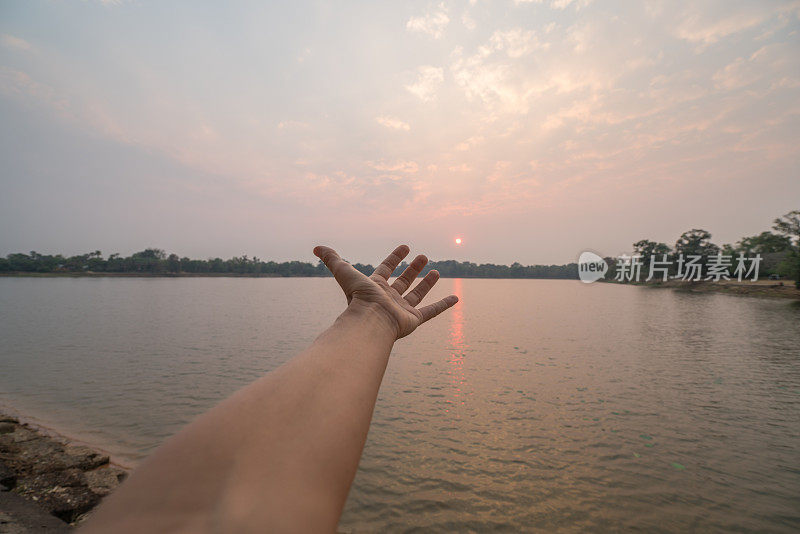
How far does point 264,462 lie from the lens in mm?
1140

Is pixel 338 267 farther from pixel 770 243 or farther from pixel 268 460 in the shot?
pixel 770 243

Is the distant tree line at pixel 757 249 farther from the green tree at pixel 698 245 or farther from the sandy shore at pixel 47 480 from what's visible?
the sandy shore at pixel 47 480

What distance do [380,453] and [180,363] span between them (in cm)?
1166

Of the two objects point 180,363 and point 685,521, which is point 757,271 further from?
point 180,363

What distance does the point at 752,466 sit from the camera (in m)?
6.66

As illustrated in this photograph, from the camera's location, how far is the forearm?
968 millimetres

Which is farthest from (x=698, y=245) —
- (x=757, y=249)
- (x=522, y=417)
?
(x=522, y=417)

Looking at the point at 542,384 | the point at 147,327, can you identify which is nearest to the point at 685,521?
the point at 542,384

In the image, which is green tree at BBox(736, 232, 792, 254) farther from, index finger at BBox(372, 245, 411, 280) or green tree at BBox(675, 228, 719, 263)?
index finger at BBox(372, 245, 411, 280)

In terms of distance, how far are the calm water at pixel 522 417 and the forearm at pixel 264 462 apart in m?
4.78

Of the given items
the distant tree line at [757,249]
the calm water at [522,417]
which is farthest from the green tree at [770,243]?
the calm water at [522,417]

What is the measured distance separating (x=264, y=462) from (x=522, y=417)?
30.6ft

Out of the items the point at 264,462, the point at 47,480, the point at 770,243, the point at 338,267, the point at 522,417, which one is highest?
the point at 770,243

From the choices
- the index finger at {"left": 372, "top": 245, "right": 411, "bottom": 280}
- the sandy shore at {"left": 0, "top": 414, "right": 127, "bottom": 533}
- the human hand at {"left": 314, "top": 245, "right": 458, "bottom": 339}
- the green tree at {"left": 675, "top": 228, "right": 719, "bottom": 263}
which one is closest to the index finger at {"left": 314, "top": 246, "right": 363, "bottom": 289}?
the human hand at {"left": 314, "top": 245, "right": 458, "bottom": 339}
